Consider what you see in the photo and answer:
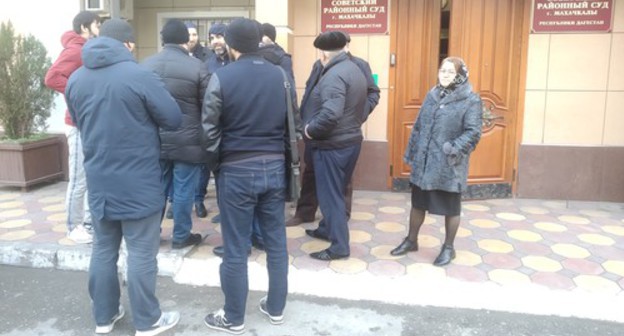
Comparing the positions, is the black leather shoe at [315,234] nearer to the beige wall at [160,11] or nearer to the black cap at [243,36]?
the black cap at [243,36]

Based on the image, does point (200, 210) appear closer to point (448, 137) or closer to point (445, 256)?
point (445, 256)

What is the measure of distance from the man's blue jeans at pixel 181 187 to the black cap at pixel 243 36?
1.33 m

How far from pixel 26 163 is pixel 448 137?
4776 millimetres

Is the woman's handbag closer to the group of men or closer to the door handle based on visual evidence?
the group of men

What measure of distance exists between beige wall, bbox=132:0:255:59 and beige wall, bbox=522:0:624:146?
363cm

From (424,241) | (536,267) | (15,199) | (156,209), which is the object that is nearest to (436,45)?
(424,241)

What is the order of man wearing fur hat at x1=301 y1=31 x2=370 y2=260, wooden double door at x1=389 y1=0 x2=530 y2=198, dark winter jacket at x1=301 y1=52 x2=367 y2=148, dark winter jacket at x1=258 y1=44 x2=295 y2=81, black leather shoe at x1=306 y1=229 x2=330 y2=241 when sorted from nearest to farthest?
1. dark winter jacket at x1=301 y1=52 x2=367 y2=148
2. man wearing fur hat at x1=301 y1=31 x2=370 y2=260
3. dark winter jacket at x1=258 y1=44 x2=295 y2=81
4. black leather shoe at x1=306 y1=229 x2=330 y2=241
5. wooden double door at x1=389 y1=0 x2=530 y2=198

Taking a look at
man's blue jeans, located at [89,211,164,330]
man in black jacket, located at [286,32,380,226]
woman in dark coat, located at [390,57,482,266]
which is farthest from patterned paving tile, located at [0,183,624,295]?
man's blue jeans, located at [89,211,164,330]

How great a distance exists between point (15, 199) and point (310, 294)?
12.7 ft

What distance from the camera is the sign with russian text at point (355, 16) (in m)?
5.89

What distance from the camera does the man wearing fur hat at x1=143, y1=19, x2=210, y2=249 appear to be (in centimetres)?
381

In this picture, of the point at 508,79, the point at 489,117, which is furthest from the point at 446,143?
the point at 508,79

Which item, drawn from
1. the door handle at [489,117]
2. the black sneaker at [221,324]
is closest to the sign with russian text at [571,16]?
the door handle at [489,117]

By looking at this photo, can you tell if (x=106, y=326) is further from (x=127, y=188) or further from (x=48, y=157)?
(x=48, y=157)
